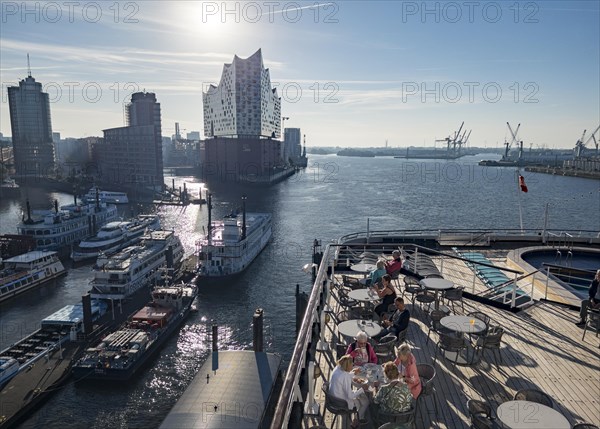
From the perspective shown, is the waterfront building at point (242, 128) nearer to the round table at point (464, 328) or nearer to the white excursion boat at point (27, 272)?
the white excursion boat at point (27, 272)

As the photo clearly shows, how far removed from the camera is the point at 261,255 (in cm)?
5228

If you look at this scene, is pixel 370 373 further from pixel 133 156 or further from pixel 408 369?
pixel 133 156

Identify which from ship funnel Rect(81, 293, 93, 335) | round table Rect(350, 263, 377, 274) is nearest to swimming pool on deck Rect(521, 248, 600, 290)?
round table Rect(350, 263, 377, 274)

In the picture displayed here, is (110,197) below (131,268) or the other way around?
the other way around

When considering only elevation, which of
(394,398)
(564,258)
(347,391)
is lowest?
(564,258)

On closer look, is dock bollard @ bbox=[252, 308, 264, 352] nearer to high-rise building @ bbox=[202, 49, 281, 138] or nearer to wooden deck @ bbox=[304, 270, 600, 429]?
wooden deck @ bbox=[304, 270, 600, 429]

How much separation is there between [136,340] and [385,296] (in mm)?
23419

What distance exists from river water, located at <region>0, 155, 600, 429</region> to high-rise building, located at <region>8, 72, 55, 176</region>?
60325 millimetres

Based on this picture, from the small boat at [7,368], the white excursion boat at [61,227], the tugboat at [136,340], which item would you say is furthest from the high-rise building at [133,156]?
the small boat at [7,368]

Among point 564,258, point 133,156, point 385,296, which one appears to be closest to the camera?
point 385,296

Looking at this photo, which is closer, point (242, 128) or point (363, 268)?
point (363, 268)

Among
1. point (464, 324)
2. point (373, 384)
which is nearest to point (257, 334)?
point (464, 324)

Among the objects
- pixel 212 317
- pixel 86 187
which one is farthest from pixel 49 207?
pixel 212 317

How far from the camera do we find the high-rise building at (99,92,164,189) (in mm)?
125812
